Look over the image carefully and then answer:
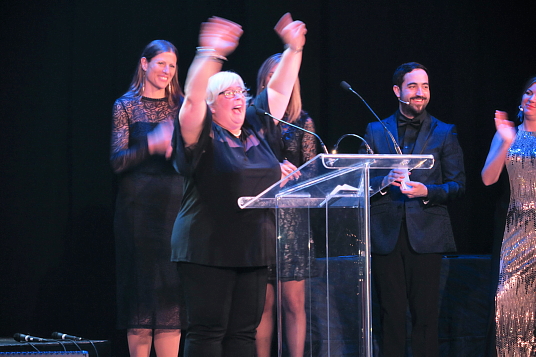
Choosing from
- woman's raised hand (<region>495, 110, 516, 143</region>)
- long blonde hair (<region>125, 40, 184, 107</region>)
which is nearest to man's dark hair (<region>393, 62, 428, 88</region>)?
woman's raised hand (<region>495, 110, 516, 143</region>)

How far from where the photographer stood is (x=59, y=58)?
338cm

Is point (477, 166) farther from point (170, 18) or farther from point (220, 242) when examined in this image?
point (220, 242)

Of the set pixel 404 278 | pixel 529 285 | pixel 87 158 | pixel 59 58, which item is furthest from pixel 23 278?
pixel 529 285

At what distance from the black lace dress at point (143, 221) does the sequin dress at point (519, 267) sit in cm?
157

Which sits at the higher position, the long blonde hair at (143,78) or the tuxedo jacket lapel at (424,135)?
the long blonde hair at (143,78)

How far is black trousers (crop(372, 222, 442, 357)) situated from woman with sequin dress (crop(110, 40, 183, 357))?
97cm

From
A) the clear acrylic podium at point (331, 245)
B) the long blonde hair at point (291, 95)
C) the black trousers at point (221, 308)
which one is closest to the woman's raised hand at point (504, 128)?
the long blonde hair at point (291, 95)

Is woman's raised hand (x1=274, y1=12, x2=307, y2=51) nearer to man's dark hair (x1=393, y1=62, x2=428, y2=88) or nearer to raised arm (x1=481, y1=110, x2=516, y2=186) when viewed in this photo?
man's dark hair (x1=393, y1=62, x2=428, y2=88)

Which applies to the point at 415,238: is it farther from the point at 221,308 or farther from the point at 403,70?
the point at 221,308

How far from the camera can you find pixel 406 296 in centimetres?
285

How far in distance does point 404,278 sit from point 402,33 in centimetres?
185

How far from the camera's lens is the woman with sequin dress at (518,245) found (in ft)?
9.60

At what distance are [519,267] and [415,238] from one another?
581 millimetres

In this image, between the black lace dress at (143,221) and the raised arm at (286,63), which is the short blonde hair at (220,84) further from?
the black lace dress at (143,221)
